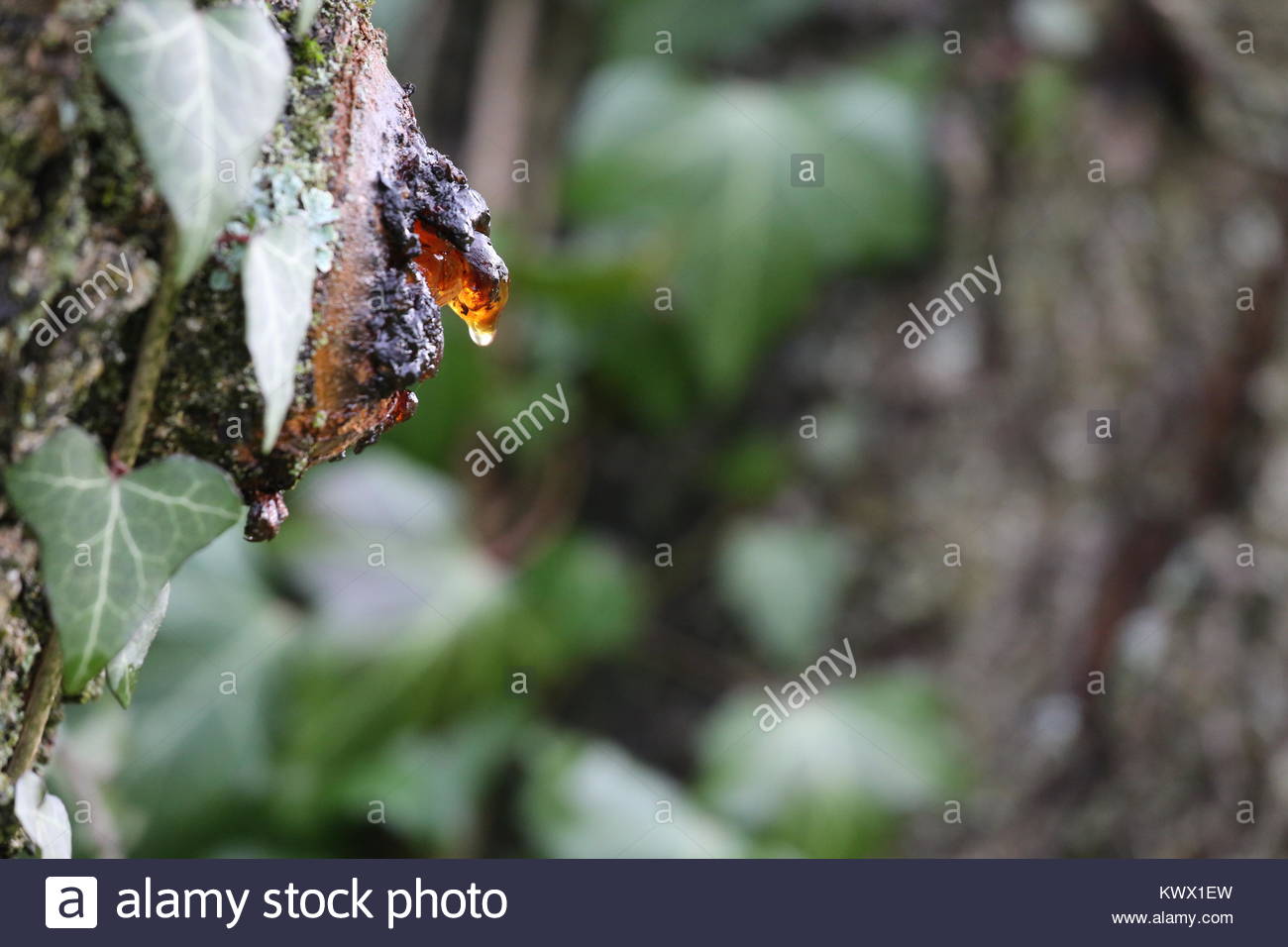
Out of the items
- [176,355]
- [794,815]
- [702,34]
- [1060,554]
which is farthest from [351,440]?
[702,34]

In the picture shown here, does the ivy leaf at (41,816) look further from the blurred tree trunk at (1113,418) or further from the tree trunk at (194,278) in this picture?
the blurred tree trunk at (1113,418)

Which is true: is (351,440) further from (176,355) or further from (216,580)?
(216,580)
